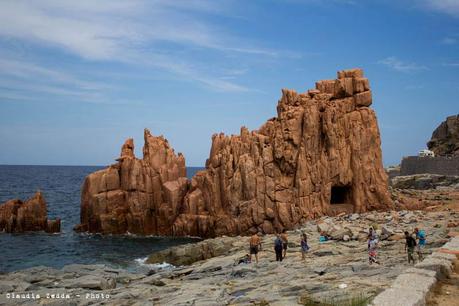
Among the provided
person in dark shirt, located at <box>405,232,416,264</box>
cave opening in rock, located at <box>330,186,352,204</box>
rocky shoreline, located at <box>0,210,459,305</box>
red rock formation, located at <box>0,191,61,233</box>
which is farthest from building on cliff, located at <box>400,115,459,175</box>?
red rock formation, located at <box>0,191,61,233</box>

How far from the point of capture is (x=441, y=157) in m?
73.8

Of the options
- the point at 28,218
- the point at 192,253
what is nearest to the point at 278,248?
the point at 192,253

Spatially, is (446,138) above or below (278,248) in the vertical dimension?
above

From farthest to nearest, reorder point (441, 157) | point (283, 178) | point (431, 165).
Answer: point (431, 165) → point (441, 157) → point (283, 178)

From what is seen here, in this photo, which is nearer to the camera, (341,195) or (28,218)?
(341,195)

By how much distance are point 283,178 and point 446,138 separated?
59.4 m

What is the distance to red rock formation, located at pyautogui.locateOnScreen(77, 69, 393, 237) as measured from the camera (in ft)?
166

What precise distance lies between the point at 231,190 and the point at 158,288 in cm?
2620

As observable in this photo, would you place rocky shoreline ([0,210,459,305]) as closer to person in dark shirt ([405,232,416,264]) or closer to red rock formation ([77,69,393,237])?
person in dark shirt ([405,232,416,264])

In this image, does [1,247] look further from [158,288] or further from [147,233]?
[158,288]

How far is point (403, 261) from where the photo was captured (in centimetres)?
2311

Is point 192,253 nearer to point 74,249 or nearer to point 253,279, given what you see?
point 74,249

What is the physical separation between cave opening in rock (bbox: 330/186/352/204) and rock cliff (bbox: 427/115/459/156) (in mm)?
44716

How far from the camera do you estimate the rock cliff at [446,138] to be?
9212 centimetres
